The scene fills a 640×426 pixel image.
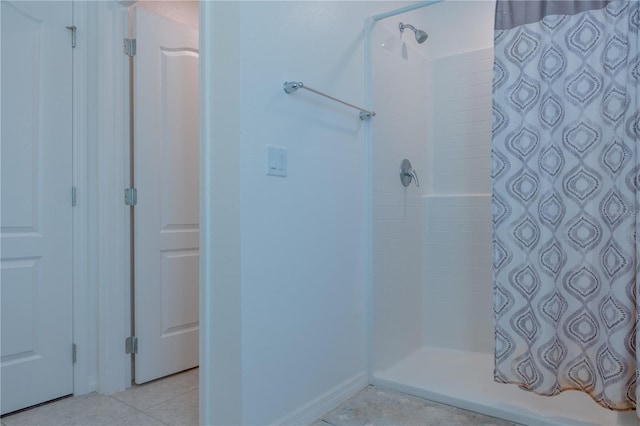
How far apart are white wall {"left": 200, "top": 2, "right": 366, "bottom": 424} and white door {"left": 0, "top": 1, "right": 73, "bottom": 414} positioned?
93 cm

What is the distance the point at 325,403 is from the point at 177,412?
2.13 feet

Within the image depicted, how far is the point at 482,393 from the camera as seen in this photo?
2.06 metres

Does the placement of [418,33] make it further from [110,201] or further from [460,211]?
[110,201]

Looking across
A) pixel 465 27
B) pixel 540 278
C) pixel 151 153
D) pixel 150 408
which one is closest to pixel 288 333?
pixel 150 408

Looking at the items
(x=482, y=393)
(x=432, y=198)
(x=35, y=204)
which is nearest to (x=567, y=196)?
(x=482, y=393)

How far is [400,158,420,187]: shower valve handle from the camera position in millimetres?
2617

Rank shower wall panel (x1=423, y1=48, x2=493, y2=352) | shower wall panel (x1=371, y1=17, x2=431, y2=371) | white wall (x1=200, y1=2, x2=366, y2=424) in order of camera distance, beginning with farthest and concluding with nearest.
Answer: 1. shower wall panel (x1=423, y1=48, x2=493, y2=352)
2. shower wall panel (x1=371, y1=17, x2=431, y2=371)
3. white wall (x1=200, y1=2, x2=366, y2=424)

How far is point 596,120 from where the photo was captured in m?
1.64

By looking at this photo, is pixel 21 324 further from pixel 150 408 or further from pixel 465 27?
Answer: pixel 465 27

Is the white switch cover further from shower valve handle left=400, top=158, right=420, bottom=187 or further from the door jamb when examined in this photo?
shower valve handle left=400, top=158, right=420, bottom=187

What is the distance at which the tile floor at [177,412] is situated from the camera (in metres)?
1.83

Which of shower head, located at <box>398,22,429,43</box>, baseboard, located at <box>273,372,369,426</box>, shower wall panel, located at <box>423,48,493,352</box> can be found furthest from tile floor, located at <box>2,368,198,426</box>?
shower head, located at <box>398,22,429,43</box>

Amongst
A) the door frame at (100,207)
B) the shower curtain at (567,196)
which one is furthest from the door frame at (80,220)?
the shower curtain at (567,196)

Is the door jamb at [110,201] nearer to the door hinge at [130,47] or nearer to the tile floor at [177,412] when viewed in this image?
the door hinge at [130,47]
